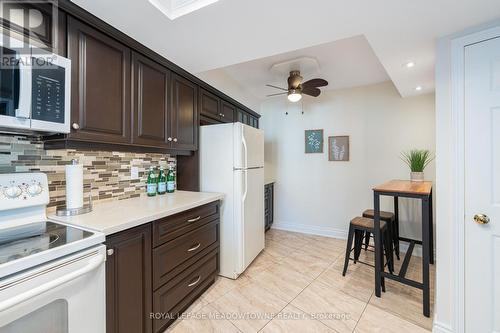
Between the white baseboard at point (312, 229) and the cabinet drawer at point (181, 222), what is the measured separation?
2.22 m

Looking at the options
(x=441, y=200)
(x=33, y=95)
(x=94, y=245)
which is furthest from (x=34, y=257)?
(x=441, y=200)

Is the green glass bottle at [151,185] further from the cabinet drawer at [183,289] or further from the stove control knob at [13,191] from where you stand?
the stove control knob at [13,191]

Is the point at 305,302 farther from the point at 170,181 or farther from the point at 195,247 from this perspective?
the point at 170,181

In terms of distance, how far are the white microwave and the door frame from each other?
2529 mm

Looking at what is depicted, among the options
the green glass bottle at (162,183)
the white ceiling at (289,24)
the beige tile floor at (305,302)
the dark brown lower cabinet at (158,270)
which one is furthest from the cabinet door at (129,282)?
the white ceiling at (289,24)

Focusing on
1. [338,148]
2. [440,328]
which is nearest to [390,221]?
[440,328]

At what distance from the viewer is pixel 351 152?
3527mm

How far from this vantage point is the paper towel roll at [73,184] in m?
1.43

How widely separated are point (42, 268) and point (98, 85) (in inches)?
45.4

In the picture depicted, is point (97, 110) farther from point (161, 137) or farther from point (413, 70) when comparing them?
point (413, 70)

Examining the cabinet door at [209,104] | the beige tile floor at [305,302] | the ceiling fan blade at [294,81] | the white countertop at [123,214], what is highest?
the ceiling fan blade at [294,81]

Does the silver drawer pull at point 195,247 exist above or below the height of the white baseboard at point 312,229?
above

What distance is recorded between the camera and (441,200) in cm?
161

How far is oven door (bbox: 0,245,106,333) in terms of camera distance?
0.81 meters
